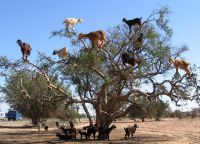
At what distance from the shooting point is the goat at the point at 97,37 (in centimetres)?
2231

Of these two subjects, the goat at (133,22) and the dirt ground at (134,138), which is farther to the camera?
the dirt ground at (134,138)

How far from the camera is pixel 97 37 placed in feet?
73.5

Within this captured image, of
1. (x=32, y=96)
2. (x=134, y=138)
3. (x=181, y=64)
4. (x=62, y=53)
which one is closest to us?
(x=181, y=64)

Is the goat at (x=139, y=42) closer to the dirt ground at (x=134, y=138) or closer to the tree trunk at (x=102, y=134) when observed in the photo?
the dirt ground at (x=134, y=138)

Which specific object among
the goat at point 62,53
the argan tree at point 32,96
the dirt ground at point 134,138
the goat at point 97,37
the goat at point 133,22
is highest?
the goat at point 133,22

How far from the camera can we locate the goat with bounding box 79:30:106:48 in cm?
2231

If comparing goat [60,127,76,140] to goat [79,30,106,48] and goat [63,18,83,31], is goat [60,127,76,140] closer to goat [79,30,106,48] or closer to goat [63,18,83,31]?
goat [79,30,106,48]

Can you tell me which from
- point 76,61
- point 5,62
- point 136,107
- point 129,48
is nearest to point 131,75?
point 129,48

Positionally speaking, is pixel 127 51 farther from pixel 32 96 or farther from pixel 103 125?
pixel 32 96

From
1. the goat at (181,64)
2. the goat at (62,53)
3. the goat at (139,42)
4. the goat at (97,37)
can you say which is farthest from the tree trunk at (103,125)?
the goat at (181,64)

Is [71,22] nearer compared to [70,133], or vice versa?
[71,22]

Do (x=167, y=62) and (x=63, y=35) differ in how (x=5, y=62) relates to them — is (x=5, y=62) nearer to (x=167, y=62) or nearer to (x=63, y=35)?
(x=63, y=35)

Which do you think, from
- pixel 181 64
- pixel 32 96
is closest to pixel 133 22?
pixel 181 64

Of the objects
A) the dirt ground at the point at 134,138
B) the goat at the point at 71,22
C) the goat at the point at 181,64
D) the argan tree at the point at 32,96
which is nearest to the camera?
the goat at the point at 71,22
